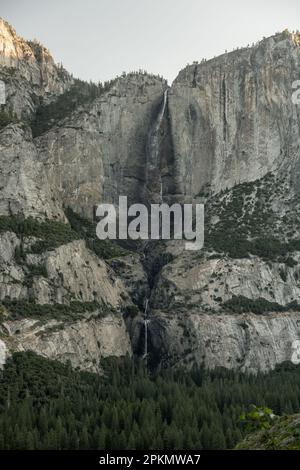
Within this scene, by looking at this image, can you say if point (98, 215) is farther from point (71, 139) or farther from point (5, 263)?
point (5, 263)

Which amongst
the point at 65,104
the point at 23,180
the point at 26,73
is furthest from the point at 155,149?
the point at 23,180

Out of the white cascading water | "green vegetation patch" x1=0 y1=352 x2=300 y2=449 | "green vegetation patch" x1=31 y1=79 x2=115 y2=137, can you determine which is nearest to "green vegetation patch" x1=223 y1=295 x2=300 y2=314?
"green vegetation patch" x1=0 y1=352 x2=300 y2=449

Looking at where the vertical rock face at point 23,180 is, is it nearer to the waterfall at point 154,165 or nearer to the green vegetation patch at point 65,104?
the green vegetation patch at point 65,104

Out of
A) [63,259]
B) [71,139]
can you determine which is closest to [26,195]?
[63,259]

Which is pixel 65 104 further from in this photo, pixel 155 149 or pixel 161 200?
pixel 161 200

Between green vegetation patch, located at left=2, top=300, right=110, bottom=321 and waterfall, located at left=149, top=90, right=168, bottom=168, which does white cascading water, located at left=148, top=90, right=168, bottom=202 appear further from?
green vegetation patch, located at left=2, top=300, right=110, bottom=321

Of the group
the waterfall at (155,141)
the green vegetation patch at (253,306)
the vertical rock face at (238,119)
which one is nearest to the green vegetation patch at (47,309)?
the green vegetation patch at (253,306)

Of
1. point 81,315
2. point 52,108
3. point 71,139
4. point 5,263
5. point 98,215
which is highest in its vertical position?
point 52,108
